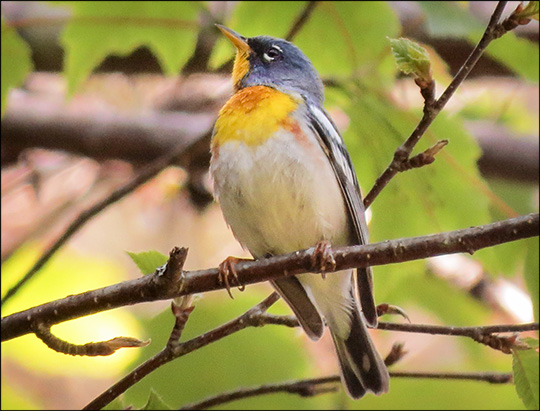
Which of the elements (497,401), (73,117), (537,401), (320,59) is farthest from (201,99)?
(537,401)

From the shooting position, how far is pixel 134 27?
2.70 meters

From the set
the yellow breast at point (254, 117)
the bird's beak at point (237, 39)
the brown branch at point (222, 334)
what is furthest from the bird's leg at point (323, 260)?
the bird's beak at point (237, 39)

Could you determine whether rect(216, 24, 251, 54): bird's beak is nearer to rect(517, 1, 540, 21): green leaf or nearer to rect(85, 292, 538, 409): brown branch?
rect(85, 292, 538, 409): brown branch

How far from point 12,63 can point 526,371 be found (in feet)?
6.26

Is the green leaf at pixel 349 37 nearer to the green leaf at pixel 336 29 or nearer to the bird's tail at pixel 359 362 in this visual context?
the green leaf at pixel 336 29

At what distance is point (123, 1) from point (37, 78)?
188 centimetres

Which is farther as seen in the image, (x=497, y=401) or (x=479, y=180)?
(x=497, y=401)

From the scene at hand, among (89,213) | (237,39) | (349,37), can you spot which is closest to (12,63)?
(89,213)

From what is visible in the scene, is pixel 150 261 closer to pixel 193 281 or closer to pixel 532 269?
pixel 193 281

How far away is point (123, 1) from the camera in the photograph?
8.74 ft

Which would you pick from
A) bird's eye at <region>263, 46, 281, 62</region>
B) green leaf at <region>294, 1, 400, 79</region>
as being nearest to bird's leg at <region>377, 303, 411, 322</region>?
green leaf at <region>294, 1, 400, 79</region>

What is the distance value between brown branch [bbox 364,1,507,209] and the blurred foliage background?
0.20 meters

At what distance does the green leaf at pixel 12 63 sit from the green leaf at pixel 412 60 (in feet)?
5.00

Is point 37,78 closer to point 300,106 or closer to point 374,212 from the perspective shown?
point 300,106
